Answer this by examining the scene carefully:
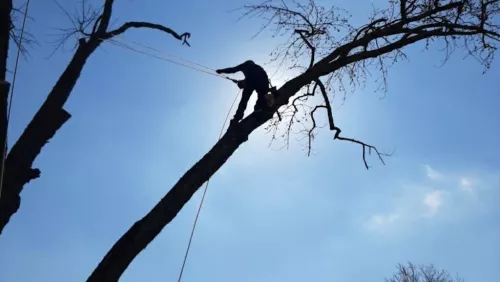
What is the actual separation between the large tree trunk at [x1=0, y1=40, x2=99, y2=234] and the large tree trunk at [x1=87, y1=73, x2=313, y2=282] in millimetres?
1452

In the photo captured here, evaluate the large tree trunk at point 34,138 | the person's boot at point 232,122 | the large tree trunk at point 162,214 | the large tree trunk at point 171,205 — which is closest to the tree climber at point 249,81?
the person's boot at point 232,122

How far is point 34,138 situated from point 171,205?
6.44 feet

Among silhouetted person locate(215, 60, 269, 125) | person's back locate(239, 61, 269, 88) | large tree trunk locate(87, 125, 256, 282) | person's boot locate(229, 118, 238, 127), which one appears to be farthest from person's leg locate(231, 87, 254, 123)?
large tree trunk locate(87, 125, 256, 282)

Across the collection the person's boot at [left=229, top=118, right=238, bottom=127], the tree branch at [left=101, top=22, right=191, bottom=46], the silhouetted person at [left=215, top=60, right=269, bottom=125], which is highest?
the tree branch at [left=101, top=22, right=191, bottom=46]

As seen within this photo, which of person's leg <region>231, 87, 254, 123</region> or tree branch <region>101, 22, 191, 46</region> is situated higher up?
tree branch <region>101, 22, 191, 46</region>

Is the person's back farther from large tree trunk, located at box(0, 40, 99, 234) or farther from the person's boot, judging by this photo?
large tree trunk, located at box(0, 40, 99, 234)

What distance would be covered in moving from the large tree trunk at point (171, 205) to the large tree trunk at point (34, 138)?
57.1 inches

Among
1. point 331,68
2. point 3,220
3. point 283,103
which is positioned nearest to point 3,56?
point 3,220

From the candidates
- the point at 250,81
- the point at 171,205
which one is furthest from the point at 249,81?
the point at 171,205

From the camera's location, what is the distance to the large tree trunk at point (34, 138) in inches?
188

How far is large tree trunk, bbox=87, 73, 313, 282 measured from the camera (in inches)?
153

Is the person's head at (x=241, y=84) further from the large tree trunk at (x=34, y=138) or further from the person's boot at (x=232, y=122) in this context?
the large tree trunk at (x=34, y=138)

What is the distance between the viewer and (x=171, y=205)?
4203 millimetres

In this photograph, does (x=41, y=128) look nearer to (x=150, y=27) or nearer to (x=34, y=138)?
(x=34, y=138)
